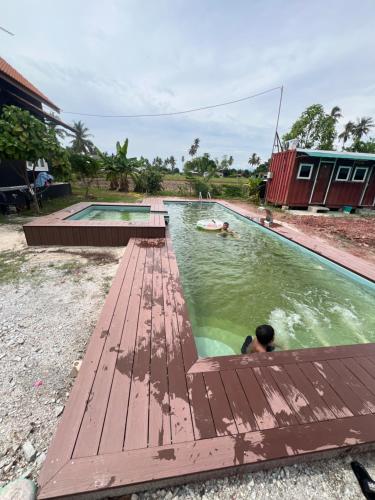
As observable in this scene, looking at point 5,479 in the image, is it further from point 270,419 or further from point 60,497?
point 270,419

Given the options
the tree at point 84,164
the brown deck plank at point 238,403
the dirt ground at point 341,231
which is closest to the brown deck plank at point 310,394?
the brown deck plank at point 238,403

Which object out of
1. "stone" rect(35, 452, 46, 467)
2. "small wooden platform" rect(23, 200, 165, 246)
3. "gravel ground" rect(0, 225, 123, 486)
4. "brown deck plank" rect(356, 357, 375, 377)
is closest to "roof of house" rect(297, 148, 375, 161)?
"small wooden platform" rect(23, 200, 165, 246)

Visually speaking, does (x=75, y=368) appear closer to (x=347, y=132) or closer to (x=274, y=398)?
(x=274, y=398)

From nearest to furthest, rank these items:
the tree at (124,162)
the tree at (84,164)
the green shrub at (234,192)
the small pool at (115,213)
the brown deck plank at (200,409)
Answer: the brown deck plank at (200,409) → the small pool at (115,213) → the tree at (84,164) → the tree at (124,162) → the green shrub at (234,192)

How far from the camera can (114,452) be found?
1.56 metres

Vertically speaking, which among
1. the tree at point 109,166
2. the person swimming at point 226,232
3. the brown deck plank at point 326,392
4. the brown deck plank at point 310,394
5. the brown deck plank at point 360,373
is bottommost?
the person swimming at point 226,232

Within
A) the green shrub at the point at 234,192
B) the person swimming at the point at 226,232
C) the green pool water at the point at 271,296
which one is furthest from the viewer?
the green shrub at the point at 234,192

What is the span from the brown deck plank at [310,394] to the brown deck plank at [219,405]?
73 cm

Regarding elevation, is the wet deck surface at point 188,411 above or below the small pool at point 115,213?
above

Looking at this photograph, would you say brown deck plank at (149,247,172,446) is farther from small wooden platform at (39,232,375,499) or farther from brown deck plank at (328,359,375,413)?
brown deck plank at (328,359,375,413)

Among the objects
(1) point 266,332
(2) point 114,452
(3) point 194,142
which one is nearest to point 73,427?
(2) point 114,452

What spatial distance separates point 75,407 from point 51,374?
0.73m

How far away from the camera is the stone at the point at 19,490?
1.37 metres

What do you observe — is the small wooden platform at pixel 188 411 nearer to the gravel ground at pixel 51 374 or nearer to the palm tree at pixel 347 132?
the gravel ground at pixel 51 374
